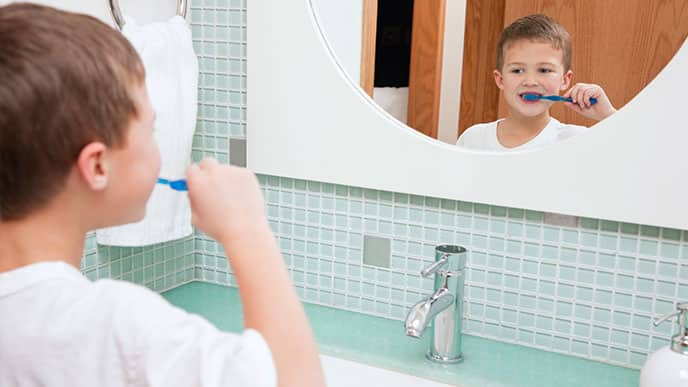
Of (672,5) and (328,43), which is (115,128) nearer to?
(328,43)

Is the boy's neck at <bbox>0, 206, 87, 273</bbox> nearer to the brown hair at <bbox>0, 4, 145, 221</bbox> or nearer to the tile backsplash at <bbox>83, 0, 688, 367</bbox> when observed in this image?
the brown hair at <bbox>0, 4, 145, 221</bbox>

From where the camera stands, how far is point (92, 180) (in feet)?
2.51

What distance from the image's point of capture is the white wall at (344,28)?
1.41 meters

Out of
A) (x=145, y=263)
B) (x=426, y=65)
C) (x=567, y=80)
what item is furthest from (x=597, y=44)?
(x=145, y=263)

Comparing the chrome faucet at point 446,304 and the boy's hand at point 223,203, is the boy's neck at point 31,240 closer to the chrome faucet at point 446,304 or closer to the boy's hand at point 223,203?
the boy's hand at point 223,203

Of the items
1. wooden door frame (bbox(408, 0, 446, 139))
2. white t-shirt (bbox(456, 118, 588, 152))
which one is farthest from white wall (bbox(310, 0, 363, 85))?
white t-shirt (bbox(456, 118, 588, 152))

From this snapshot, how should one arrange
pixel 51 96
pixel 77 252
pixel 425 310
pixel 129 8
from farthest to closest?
pixel 129 8, pixel 425 310, pixel 77 252, pixel 51 96

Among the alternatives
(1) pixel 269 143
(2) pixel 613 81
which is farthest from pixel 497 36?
(1) pixel 269 143

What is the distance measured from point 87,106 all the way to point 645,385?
2.67ft

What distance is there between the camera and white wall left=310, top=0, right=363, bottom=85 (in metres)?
1.41

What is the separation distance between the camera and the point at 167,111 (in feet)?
4.68

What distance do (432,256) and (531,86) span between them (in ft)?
1.09

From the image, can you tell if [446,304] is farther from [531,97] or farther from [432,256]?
[531,97]

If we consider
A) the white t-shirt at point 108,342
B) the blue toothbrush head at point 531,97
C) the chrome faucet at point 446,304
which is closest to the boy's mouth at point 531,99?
the blue toothbrush head at point 531,97
